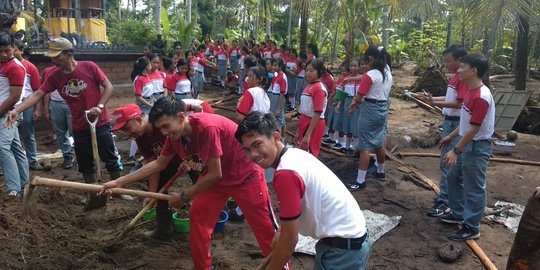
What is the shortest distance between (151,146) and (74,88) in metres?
1.53

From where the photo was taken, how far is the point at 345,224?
2447 mm

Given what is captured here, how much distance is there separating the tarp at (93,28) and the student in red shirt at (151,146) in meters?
24.4

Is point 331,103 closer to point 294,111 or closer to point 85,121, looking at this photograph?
point 294,111

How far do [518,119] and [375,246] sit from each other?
26.4 ft

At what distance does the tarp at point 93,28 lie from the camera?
2659 cm

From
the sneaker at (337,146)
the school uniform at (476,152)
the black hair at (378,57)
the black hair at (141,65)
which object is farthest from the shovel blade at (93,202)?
the sneaker at (337,146)

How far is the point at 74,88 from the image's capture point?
17.3ft

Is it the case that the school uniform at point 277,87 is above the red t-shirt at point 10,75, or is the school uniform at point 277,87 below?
below

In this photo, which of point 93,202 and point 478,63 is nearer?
point 478,63

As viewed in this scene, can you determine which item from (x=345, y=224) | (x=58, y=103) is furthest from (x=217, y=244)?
(x=58, y=103)

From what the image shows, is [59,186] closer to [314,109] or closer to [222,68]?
[314,109]

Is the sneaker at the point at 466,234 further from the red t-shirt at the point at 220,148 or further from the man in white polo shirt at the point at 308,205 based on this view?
the man in white polo shirt at the point at 308,205

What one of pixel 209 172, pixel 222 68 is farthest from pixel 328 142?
pixel 222 68

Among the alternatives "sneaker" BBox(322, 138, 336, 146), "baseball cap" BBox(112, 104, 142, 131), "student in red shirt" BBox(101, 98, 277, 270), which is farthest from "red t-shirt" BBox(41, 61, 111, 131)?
"sneaker" BBox(322, 138, 336, 146)
